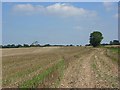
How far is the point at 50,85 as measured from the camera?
41.1ft

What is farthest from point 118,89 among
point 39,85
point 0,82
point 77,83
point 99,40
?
point 99,40

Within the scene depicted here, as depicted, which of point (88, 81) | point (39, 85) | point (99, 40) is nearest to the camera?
point (39, 85)

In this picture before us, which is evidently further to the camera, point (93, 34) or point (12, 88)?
point (93, 34)

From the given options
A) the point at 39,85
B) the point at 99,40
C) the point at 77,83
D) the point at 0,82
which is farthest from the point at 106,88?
the point at 99,40

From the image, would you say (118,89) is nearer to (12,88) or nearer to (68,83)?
(68,83)

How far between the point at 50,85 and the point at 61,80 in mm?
1648

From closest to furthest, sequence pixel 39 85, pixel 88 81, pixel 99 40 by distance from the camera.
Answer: pixel 39 85, pixel 88 81, pixel 99 40

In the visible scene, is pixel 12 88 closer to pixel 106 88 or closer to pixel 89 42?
pixel 106 88

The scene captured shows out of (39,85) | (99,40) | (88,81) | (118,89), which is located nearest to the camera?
(118,89)

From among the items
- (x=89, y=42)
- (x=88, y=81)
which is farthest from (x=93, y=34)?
(x=88, y=81)

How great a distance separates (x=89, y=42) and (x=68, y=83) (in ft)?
379

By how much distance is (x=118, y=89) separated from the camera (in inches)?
465

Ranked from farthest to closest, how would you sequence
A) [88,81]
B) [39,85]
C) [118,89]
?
[88,81] < [39,85] < [118,89]

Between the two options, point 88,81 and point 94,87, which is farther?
point 88,81
